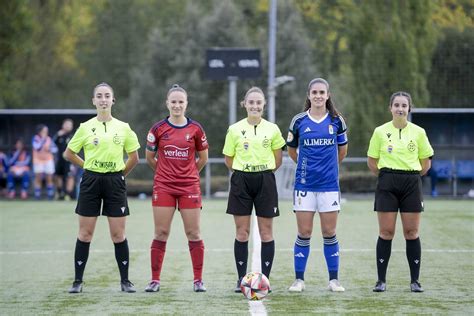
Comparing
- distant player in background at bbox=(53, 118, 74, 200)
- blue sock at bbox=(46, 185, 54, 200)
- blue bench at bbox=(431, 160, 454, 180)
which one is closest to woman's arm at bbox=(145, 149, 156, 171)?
distant player in background at bbox=(53, 118, 74, 200)

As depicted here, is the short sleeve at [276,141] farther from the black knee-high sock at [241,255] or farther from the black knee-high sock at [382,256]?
the black knee-high sock at [382,256]

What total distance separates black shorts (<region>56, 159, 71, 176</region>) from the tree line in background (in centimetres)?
558

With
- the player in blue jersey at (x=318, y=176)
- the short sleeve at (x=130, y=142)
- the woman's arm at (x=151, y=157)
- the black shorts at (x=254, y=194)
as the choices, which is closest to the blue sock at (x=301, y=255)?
the player in blue jersey at (x=318, y=176)

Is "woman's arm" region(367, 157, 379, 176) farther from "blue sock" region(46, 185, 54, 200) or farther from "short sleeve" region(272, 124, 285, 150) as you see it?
"blue sock" region(46, 185, 54, 200)

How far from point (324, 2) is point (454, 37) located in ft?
13.9

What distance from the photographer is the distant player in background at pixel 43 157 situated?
21.2m

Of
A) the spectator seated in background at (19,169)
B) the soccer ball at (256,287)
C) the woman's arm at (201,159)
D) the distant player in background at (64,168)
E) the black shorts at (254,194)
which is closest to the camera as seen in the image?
the soccer ball at (256,287)

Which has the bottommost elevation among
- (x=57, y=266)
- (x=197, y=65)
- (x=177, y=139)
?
(x=57, y=266)

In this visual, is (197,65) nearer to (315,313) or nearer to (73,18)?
(73,18)

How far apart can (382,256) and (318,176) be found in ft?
3.06

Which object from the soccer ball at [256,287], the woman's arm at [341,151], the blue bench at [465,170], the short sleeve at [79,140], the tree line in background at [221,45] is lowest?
the soccer ball at [256,287]

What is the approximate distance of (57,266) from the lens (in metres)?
10.2

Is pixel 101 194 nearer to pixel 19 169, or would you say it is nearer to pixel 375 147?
pixel 375 147

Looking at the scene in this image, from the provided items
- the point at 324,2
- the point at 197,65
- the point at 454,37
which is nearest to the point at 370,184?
the point at 454,37
